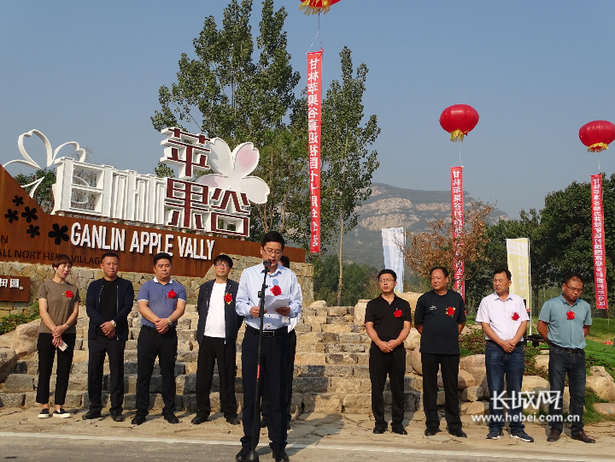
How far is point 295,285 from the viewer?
463 centimetres

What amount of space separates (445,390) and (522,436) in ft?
2.68

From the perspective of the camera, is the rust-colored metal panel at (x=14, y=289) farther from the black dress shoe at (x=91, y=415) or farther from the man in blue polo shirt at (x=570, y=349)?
the man in blue polo shirt at (x=570, y=349)

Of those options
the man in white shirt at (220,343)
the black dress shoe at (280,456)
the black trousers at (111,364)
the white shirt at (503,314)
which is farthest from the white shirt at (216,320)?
the white shirt at (503,314)

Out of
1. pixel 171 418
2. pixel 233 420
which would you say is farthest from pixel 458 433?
pixel 171 418

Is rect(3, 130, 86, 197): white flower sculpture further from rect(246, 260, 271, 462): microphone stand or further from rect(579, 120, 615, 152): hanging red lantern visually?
rect(579, 120, 615, 152): hanging red lantern

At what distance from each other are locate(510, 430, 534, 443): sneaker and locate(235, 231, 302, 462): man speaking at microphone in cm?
252

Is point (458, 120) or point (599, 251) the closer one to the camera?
point (458, 120)

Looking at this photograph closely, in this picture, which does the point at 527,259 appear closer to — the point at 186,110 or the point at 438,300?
the point at 438,300

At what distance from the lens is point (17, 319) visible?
10.7m

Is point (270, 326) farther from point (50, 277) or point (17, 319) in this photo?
point (50, 277)

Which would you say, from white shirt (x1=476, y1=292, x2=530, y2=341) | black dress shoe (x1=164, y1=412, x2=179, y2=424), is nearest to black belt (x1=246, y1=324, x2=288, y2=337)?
black dress shoe (x1=164, y1=412, x2=179, y2=424)

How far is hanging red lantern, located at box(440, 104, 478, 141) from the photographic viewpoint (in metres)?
16.3

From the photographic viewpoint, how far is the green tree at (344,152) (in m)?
25.5

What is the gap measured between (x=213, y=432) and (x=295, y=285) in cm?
177
